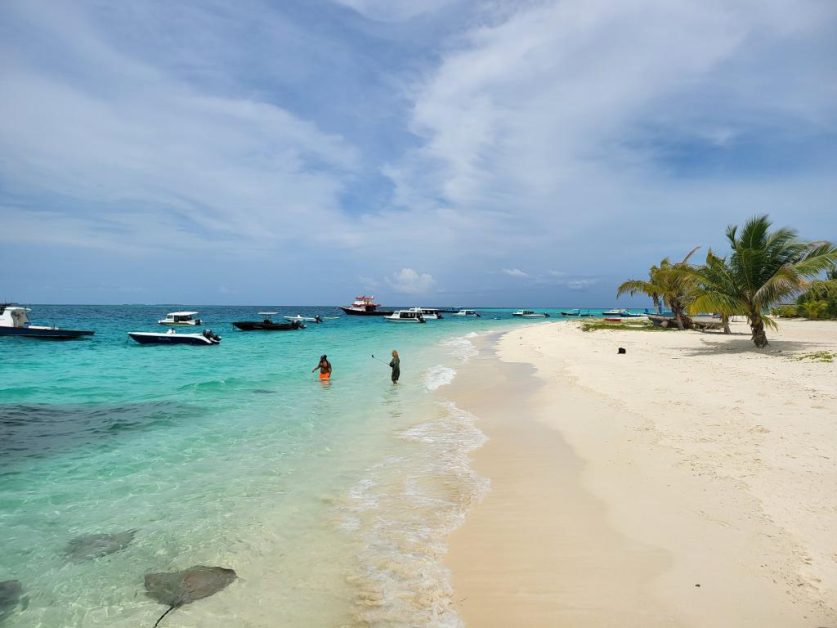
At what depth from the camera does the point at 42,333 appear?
132 feet

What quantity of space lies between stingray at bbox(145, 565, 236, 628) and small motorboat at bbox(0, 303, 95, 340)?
4550 cm

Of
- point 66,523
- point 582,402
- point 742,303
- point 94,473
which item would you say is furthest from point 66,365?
point 742,303

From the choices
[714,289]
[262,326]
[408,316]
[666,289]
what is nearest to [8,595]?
[714,289]

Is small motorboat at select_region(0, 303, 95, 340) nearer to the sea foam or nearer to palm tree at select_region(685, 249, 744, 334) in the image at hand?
the sea foam

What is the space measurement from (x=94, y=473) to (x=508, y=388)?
13393mm

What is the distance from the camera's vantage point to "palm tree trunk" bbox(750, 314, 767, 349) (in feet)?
69.1

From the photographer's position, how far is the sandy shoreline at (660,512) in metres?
4.39

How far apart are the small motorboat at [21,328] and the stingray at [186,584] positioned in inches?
1791

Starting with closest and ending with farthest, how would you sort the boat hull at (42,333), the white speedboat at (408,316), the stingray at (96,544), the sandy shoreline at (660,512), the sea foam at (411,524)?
the sandy shoreline at (660,512) → the sea foam at (411,524) → the stingray at (96,544) → the boat hull at (42,333) → the white speedboat at (408,316)

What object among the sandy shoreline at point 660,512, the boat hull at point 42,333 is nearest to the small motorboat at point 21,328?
the boat hull at point 42,333

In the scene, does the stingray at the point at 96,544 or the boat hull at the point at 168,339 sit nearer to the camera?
the stingray at the point at 96,544

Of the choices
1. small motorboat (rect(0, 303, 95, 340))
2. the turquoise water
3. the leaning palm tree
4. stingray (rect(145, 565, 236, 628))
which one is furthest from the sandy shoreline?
small motorboat (rect(0, 303, 95, 340))

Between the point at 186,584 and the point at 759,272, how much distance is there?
24.8 m

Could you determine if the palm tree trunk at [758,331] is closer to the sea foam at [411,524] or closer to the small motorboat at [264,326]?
the sea foam at [411,524]
